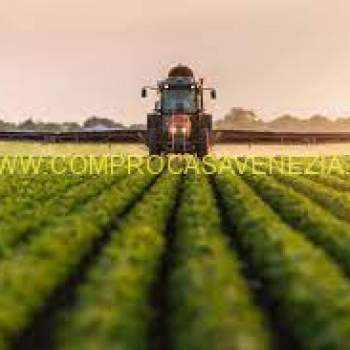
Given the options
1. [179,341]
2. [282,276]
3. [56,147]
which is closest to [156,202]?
[282,276]

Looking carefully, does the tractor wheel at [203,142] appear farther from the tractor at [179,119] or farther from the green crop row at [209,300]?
the green crop row at [209,300]

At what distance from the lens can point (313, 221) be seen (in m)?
12.8

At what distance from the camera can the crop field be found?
6594 mm

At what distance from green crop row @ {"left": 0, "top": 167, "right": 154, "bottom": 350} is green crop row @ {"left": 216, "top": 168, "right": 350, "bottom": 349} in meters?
1.81

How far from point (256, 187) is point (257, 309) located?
1386cm

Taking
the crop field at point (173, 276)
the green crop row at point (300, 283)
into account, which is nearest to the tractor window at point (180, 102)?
the crop field at point (173, 276)

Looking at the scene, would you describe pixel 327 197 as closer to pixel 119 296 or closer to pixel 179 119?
pixel 119 296

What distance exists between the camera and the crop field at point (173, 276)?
659 centimetres

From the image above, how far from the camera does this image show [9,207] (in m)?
14.9

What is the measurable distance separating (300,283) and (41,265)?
2414 millimetres

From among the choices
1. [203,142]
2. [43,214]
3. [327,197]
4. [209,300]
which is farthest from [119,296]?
[203,142]

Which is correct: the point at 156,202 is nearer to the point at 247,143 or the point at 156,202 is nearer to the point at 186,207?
the point at 186,207

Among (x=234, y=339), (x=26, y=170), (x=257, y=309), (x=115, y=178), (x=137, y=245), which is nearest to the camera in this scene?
(x=234, y=339)

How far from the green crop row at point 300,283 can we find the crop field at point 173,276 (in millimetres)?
16
